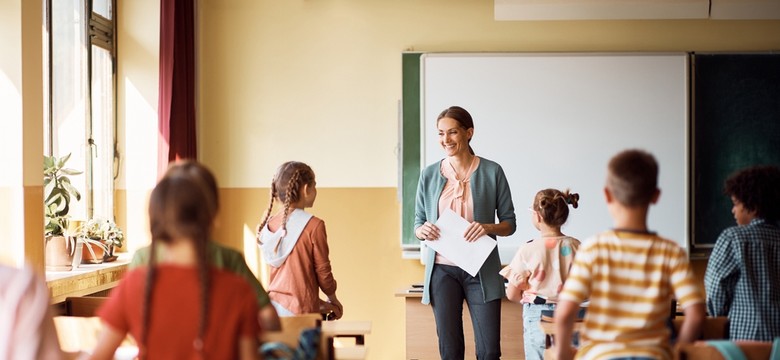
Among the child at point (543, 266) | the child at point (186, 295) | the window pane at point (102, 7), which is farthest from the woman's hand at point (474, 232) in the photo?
the window pane at point (102, 7)

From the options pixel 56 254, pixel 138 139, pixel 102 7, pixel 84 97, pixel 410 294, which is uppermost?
pixel 102 7

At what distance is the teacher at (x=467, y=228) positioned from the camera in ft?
13.9

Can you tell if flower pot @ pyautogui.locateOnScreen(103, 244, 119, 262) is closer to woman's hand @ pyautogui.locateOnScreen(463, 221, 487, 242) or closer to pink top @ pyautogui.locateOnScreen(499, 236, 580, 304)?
woman's hand @ pyautogui.locateOnScreen(463, 221, 487, 242)

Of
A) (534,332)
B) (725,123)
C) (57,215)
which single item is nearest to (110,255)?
(57,215)

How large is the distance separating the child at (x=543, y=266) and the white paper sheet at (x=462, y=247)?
0.93 feet

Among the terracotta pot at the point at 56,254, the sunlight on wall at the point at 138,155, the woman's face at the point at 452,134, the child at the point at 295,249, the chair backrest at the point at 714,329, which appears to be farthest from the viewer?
the sunlight on wall at the point at 138,155

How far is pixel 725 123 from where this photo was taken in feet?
21.1

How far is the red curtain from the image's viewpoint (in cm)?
601

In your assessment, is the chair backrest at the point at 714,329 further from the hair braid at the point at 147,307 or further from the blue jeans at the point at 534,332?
the hair braid at the point at 147,307

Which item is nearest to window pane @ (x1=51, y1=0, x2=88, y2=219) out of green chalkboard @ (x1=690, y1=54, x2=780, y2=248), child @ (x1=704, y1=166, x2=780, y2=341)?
child @ (x1=704, y1=166, x2=780, y2=341)

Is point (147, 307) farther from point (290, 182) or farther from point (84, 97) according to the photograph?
point (84, 97)

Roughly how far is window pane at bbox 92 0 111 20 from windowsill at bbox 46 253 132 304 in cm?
167

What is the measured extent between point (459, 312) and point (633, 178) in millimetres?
1985

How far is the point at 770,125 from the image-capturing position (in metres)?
6.44
